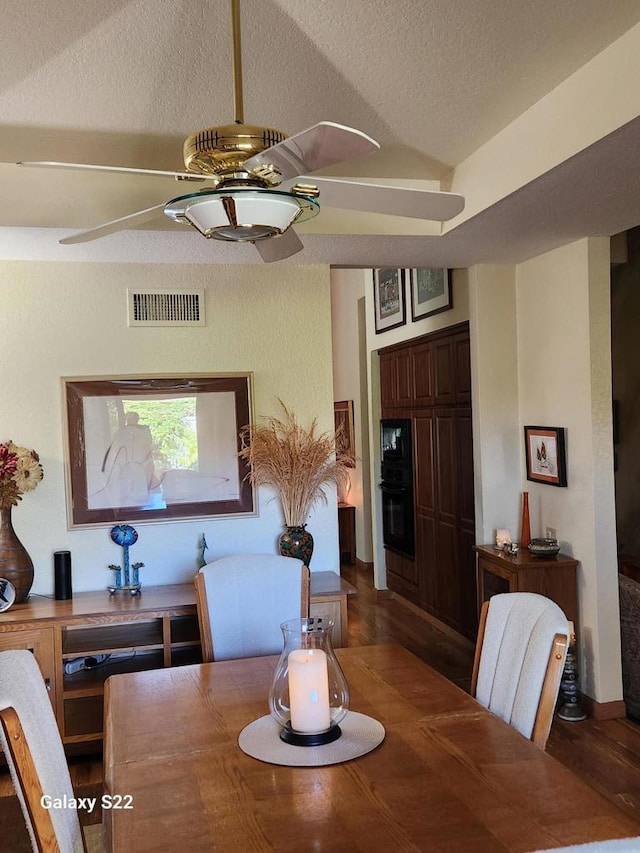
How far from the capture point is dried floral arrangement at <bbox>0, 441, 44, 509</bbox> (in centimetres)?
335

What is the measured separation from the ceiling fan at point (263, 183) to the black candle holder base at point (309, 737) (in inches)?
47.5

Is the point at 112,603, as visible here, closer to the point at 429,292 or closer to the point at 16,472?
the point at 16,472

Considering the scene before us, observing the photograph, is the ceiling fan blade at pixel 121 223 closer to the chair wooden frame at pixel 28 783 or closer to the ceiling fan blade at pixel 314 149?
the ceiling fan blade at pixel 314 149

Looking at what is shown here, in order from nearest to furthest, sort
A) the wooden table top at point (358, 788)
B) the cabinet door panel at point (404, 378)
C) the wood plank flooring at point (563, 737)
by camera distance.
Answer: the wooden table top at point (358, 788)
the wood plank flooring at point (563, 737)
the cabinet door panel at point (404, 378)

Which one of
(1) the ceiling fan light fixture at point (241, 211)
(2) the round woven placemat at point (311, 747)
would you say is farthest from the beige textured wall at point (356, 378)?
(1) the ceiling fan light fixture at point (241, 211)

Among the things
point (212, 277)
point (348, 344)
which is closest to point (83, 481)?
point (212, 277)

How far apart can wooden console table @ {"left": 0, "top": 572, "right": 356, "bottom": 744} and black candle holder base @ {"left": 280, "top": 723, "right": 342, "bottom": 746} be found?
65.0 inches

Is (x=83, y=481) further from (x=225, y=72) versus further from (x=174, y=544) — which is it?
(x=225, y=72)

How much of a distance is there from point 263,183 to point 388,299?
445 centimetres

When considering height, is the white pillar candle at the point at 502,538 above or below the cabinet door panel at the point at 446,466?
below

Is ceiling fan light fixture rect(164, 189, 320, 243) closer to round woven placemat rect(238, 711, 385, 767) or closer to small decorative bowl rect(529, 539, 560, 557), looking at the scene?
round woven placemat rect(238, 711, 385, 767)

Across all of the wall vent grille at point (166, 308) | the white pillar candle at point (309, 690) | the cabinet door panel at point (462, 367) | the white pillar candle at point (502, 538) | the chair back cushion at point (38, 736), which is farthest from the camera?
the cabinet door panel at point (462, 367)

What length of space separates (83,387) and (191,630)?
1.32 metres

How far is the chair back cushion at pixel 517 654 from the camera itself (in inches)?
74.5
